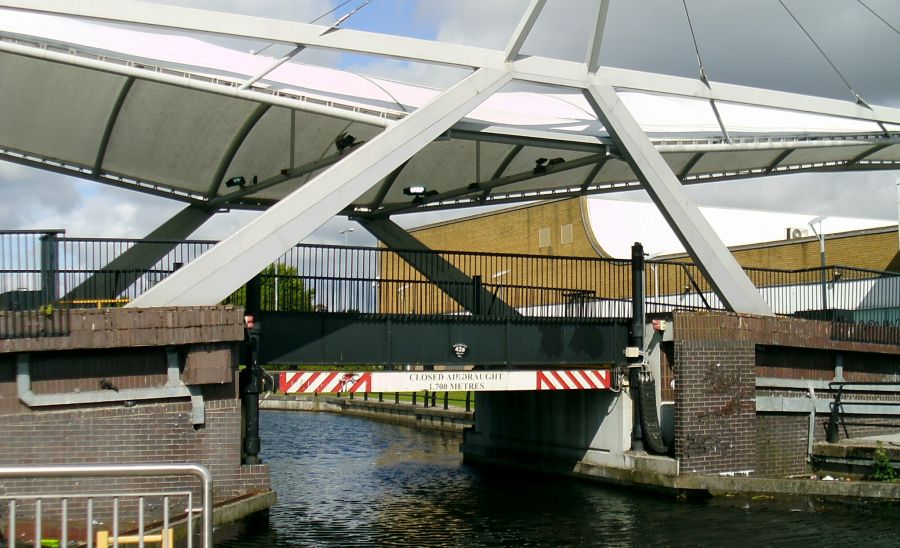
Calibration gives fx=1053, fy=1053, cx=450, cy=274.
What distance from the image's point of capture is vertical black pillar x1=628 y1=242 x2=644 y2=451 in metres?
19.9

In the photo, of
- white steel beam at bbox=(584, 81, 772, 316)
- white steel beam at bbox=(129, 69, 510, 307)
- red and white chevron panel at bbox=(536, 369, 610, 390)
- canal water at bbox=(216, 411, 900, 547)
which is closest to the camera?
white steel beam at bbox=(129, 69, 510, 307)

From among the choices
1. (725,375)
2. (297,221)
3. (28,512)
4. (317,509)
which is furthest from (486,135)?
(28,512)

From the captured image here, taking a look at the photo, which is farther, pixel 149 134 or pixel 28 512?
pixel 149 134

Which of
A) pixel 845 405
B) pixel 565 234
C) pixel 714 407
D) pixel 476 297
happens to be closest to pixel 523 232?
pixel 565 234

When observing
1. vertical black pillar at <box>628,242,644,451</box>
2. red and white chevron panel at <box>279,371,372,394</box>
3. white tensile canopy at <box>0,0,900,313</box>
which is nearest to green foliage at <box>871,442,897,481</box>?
white tensile canopy at <box>0,0,900,313</box>

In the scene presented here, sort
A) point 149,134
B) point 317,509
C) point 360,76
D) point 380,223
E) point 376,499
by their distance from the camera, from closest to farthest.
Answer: point 317,509, point 376,499, point 149,134, point 360,76, point 380,223

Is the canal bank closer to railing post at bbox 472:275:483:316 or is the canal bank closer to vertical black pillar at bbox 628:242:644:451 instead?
vertical black pillar at bbox 628:242:644:451

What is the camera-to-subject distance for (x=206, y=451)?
14609 millimetres

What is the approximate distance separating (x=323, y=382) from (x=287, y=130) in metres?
6.96

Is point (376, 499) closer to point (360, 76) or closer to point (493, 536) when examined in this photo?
point (493, 536)

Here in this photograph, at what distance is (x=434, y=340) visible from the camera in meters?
18.8

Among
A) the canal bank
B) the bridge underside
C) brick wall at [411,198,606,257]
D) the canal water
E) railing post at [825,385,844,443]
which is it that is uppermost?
brick wall at [411,198,606,257]

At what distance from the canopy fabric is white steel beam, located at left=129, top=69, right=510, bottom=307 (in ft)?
3.65

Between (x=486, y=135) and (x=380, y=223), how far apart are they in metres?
7.08
